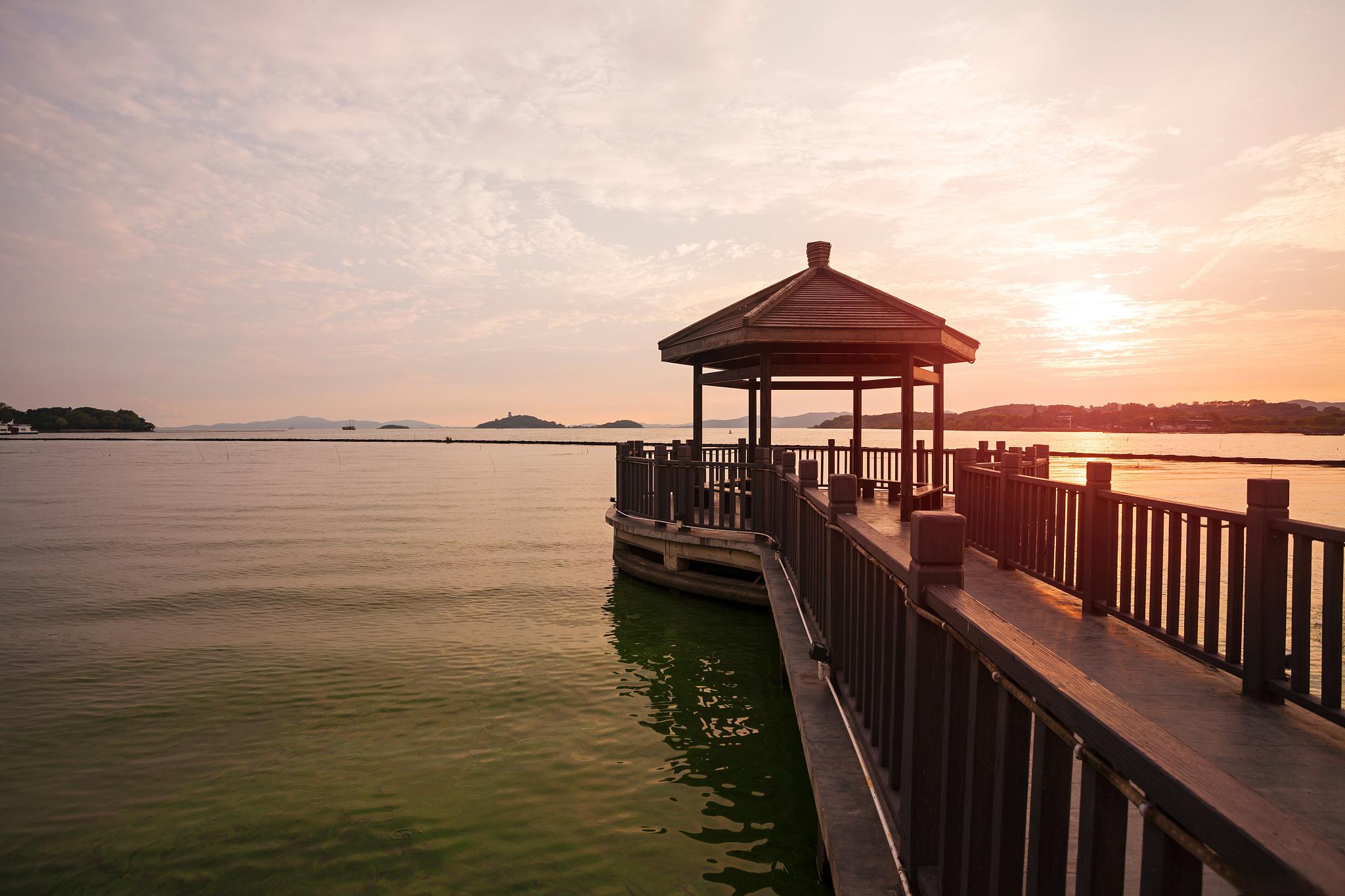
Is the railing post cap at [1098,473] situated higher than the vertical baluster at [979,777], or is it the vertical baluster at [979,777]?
the railing post cap at [1098,473]

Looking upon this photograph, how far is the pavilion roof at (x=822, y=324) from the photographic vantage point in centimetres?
1143

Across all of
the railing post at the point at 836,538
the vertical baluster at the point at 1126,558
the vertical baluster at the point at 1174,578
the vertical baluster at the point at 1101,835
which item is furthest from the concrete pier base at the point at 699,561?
the vertical baluster at the point at 1101,835

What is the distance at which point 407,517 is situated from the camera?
29.1 meters

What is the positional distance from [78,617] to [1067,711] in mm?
15688

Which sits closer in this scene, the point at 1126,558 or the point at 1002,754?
the point at 1002,754

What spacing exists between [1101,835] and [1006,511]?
693 cm

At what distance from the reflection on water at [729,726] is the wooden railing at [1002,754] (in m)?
1.25

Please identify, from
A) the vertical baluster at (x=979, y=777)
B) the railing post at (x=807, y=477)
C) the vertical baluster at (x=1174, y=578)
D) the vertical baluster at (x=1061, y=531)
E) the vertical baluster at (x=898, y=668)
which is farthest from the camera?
the vertical baluster at (x=1061, y=531)

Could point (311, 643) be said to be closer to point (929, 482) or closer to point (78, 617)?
point (78, 617)

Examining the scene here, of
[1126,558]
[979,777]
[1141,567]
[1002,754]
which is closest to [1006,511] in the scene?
[1126,558]

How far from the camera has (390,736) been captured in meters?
7.08

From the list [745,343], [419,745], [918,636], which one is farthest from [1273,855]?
[745,343]

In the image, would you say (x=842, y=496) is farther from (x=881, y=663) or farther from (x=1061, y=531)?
(x=1061, y=531)

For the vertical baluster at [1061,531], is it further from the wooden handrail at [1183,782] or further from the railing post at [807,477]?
the wooden handrail at [1183,782]
